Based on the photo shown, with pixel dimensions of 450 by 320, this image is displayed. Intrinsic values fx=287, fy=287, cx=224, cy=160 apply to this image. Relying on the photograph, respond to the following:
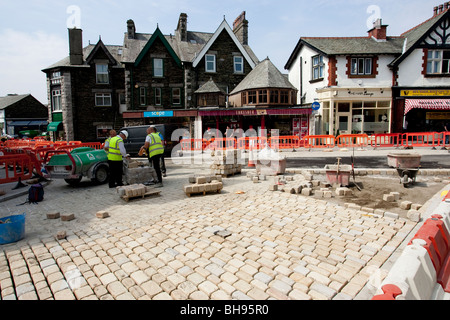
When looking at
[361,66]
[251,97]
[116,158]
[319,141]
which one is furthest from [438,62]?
[116,158]

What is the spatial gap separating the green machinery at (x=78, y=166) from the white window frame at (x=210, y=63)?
69.7 feet

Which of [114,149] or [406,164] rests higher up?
[114,149]

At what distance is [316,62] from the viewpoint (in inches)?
1003

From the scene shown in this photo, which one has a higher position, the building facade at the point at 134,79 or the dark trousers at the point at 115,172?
the building facade at the point at 134,79

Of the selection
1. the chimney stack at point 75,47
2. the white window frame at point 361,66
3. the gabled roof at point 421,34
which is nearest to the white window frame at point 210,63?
the chimney stack at point 75,47

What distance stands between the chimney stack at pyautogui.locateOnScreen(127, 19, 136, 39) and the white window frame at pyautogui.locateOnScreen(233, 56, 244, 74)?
1104 centimetres

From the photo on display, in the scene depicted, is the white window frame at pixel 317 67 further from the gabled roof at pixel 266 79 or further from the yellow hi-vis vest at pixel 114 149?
the yellow hi-vis vest at pixel 114 149

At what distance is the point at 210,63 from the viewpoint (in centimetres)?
2952

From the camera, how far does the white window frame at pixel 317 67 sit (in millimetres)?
24742

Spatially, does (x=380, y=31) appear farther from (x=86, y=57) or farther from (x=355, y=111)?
(x=86, y=57)

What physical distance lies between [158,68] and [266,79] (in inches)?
433

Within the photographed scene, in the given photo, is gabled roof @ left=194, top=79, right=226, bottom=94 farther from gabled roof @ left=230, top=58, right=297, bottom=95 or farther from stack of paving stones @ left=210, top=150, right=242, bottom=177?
stack of paving stones @ left=210, top=150, right=242, bottom=177
